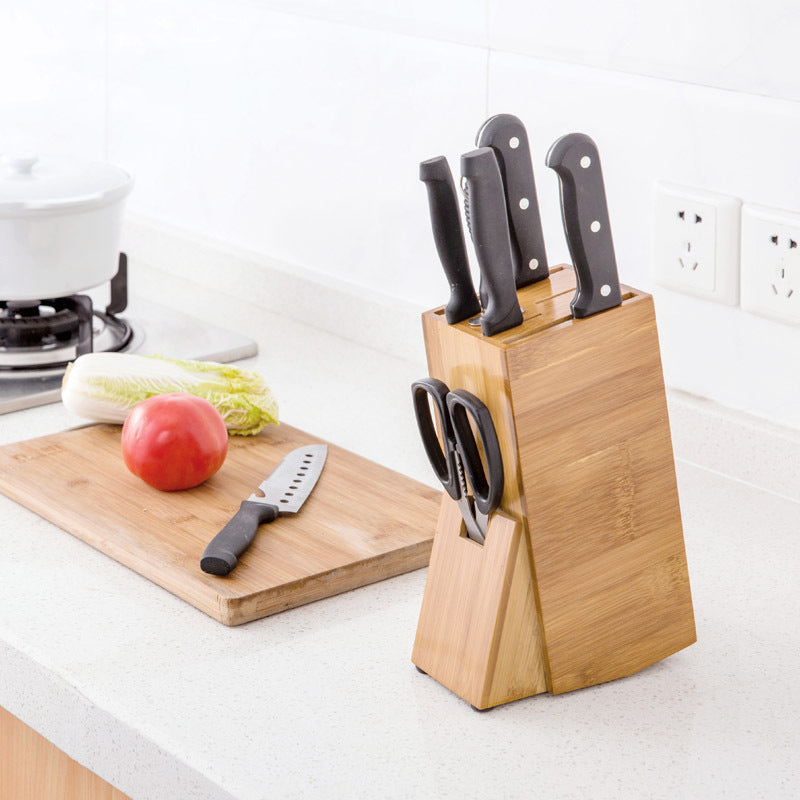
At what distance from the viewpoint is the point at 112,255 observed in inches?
55.0

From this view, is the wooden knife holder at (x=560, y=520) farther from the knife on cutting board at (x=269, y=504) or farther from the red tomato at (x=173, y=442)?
the red tomato at (x=173, y=442)

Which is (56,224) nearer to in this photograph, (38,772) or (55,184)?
(55,184)

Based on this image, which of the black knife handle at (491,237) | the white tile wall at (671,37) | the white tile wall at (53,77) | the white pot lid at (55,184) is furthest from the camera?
the white tile wall at (53,77)

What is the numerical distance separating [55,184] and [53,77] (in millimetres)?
719

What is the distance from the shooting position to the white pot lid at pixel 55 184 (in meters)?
1.29

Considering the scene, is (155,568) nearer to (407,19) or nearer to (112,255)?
(112,255)

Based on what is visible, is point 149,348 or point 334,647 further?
point 149,348

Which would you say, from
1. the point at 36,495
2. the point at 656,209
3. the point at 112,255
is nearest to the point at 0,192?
the point at 112,255

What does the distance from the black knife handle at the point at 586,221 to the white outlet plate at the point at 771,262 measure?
0.34 metres

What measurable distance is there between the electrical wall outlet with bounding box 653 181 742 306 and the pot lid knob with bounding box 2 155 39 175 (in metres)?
0.66

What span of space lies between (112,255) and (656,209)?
1.99ft

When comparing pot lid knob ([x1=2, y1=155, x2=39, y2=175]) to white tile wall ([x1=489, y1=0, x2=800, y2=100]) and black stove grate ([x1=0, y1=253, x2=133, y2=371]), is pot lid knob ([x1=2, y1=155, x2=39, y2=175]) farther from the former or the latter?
white tile wall ([x1=489, y1=0, x2=800, y2=100])

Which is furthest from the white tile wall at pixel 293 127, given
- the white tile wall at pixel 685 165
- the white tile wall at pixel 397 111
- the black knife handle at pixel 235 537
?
the black knife handle at pixel 235 537

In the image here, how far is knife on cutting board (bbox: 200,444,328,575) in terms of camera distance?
92cm
